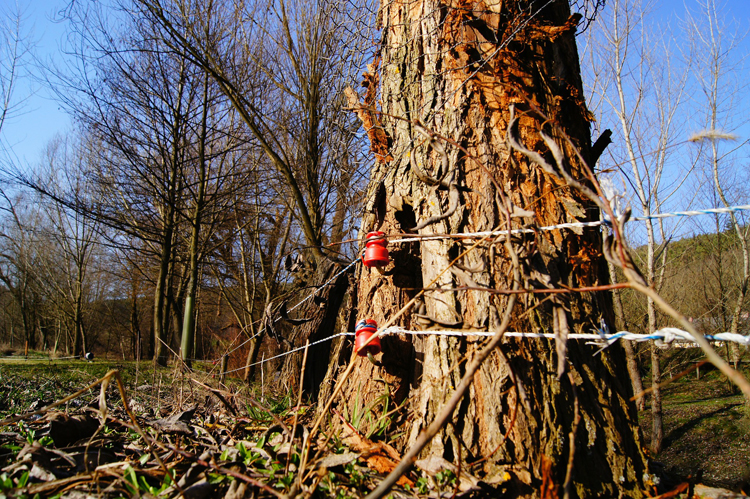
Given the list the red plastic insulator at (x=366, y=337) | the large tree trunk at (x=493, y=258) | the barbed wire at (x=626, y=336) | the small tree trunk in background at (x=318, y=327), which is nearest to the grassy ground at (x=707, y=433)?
the small tree trunk in background at (x=318, y=327)

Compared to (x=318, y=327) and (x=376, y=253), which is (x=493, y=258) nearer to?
(x=376, y=253)

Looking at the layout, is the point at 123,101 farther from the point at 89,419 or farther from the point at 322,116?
the point at 89,419

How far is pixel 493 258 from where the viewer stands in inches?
64.6

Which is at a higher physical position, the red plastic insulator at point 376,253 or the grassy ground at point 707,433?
the red plastic insulator at point 376,253

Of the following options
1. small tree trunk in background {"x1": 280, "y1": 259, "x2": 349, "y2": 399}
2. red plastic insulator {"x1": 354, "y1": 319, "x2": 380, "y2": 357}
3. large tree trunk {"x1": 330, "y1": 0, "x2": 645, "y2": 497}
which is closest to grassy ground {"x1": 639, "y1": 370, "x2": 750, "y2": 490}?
small tree trunk in background {"x1": 280, "y1": 259, "x2": 349, "y2": 399}

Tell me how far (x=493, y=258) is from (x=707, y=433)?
11.7 metres

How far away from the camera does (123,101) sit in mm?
8422

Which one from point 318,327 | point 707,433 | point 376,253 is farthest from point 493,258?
point 707,433

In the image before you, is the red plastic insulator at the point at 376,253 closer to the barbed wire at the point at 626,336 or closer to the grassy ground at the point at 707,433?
the barbed wire at the point at 626,336

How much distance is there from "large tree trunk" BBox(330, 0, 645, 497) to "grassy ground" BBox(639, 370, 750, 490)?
7366mm

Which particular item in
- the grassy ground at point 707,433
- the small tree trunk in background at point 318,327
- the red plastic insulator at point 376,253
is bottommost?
the grassy ground at point 707,433

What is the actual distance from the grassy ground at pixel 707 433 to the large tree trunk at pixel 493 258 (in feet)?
24.2

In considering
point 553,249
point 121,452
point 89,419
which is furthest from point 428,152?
point 89,419

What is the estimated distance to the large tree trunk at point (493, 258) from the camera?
1427 millimetres
